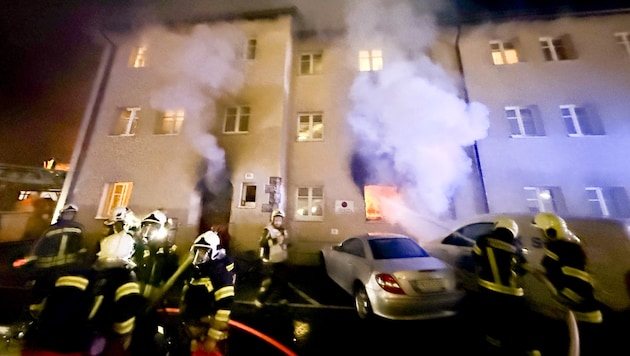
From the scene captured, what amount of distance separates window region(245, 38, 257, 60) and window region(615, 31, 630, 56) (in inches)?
322

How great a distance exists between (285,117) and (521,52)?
19.2 feet

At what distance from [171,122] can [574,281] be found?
7.35 meters

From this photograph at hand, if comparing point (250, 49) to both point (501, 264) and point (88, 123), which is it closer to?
point (88, 123)

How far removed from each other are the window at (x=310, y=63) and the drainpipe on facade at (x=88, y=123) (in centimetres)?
509

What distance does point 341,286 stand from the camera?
12.5 ft

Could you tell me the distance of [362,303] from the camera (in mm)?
3123

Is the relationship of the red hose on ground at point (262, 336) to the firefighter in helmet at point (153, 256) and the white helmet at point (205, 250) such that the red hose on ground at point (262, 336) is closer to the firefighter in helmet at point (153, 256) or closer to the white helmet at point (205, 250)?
the firefighter in helmet at point (153, 256)

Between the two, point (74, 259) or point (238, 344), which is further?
point (238, 344)

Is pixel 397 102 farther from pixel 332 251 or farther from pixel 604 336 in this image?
pixel 604 336

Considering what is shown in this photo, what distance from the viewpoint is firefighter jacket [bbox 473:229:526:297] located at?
2.39 meters

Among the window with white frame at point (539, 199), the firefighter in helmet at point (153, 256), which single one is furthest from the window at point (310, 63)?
the window with white frame at point (539, 199)

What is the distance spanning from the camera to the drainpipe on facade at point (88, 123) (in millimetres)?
5336

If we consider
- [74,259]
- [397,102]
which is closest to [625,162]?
Answer: [397,102]

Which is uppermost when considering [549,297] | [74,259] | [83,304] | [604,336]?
[74,259]
